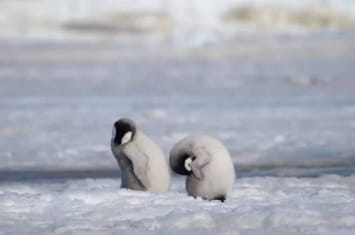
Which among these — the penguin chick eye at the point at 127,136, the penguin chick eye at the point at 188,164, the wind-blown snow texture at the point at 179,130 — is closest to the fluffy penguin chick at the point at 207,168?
the penguin chick eye at the point at 188,164

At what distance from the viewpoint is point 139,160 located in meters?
7.66

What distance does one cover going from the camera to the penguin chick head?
7723mm

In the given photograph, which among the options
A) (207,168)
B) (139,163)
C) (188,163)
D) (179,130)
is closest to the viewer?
(207,168)

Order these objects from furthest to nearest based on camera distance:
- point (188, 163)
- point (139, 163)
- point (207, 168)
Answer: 1. point (139, 163)
2. point (188, 163)
3. point (207, 168)

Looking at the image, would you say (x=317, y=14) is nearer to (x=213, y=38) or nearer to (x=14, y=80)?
(x=213, y=38)

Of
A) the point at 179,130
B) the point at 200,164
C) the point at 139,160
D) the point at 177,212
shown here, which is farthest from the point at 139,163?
the point at 179,130

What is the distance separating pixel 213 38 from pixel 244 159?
30150 millimetres

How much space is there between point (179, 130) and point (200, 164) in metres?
7.20

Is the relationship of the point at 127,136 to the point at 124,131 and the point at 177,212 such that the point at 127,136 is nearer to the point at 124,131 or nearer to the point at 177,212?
the point at 124,131

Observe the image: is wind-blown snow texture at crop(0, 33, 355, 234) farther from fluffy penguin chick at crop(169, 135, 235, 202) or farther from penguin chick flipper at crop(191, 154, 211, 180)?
penguin chick flipper at crop(191, 154, 211, 180)

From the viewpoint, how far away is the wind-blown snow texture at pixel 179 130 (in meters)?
6.61

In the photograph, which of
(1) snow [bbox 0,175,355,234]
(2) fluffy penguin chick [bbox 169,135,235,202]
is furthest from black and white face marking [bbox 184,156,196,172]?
(1) snow [bbox 0,175,355,234]

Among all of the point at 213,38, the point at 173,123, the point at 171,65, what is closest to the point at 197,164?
the point at 173,123

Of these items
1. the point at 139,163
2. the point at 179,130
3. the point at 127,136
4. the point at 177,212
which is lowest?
the point at 179,130
